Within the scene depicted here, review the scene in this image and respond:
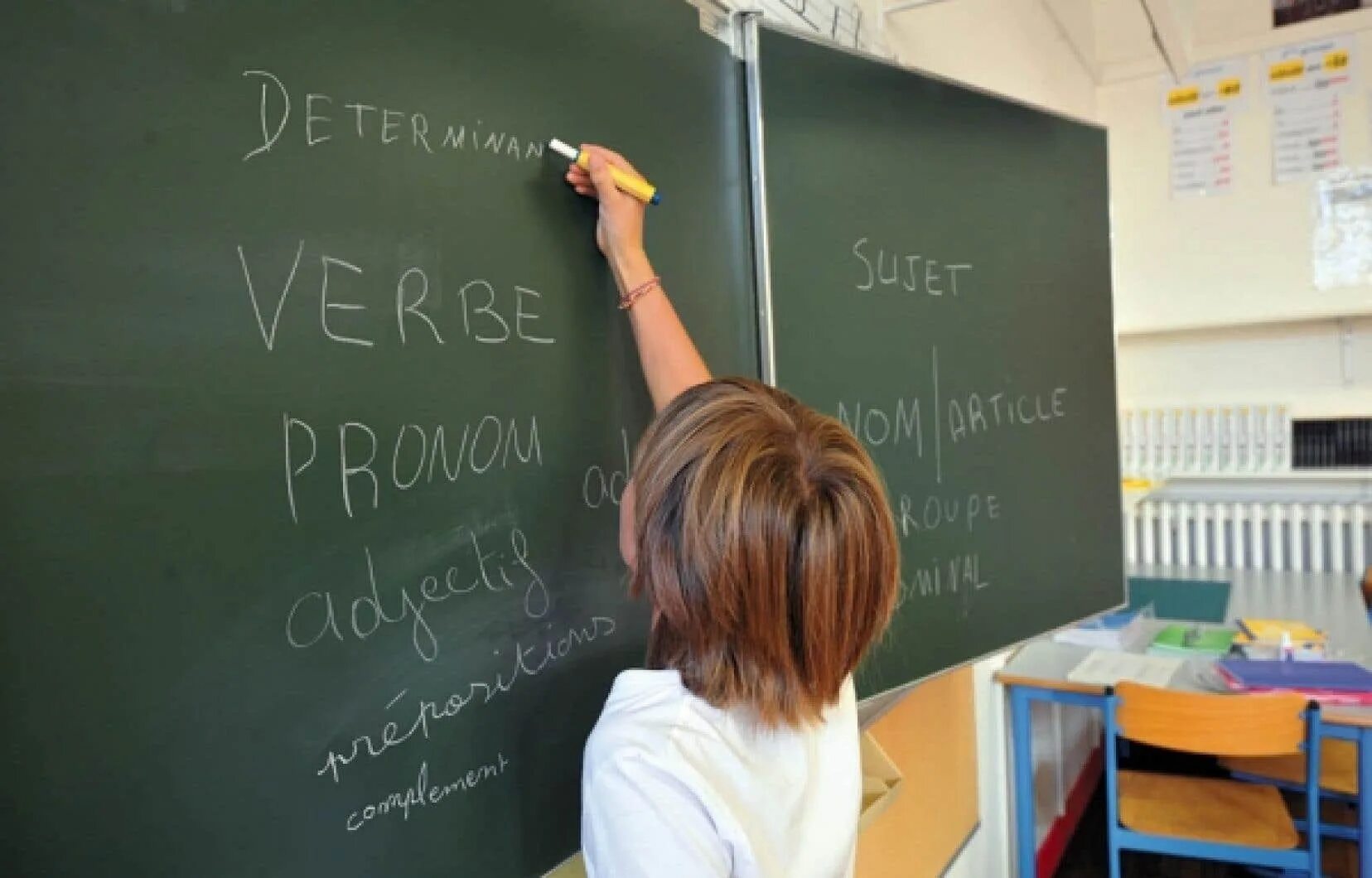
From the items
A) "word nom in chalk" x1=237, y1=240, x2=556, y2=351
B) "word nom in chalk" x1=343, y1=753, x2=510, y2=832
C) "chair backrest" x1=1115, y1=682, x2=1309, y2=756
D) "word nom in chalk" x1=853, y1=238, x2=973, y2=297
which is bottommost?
"chair backrest" x1=1115, y1=682, x2=1309, y2=756

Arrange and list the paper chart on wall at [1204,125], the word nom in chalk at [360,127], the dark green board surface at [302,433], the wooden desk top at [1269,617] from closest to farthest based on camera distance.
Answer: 1. the dark green board surface at [302,433]
2. the word nom in chalk at [360,127]
3. the wooden desk top at [1269,617]
4. the paper chart on wall at [1204,125]

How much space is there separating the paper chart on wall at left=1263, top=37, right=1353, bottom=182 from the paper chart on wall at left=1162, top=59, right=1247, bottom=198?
0.15 meters

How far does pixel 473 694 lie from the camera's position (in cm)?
94

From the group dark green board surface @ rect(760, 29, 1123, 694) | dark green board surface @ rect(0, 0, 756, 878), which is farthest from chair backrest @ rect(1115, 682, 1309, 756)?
dark green board surface @ rect(0, 0, 756, 878)

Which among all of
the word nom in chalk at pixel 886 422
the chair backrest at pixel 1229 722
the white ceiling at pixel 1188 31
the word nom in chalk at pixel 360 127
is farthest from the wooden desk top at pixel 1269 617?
the white ceiling at pixel 1188 31

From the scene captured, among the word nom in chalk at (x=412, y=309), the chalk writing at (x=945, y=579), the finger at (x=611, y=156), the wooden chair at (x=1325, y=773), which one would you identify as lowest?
the wooden chair at (x=1325, y=773)

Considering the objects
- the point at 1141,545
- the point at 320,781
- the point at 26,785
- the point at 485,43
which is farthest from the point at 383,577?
the point at 1141,545

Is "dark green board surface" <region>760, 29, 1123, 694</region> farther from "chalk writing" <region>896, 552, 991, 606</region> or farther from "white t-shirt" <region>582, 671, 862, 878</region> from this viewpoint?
"white t-shirt" <region>582, 671, 862, 878</region>

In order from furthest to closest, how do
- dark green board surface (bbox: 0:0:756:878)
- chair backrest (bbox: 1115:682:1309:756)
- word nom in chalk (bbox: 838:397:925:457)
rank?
chair backrest (bbox: 1115:682:1309:756), word nom in chalk (bbox: 838:397:925:457), dark green board surface (bbox: 0:0:756:878)

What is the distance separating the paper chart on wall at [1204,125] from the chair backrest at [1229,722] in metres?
2.80

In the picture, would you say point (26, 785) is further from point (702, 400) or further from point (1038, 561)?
point (1038, 561)

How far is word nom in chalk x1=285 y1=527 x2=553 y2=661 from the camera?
31.1 inches

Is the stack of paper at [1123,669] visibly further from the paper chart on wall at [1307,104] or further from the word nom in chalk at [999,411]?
the paper chart on wall at [1307,104]

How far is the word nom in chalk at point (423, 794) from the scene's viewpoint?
2.71 feet
